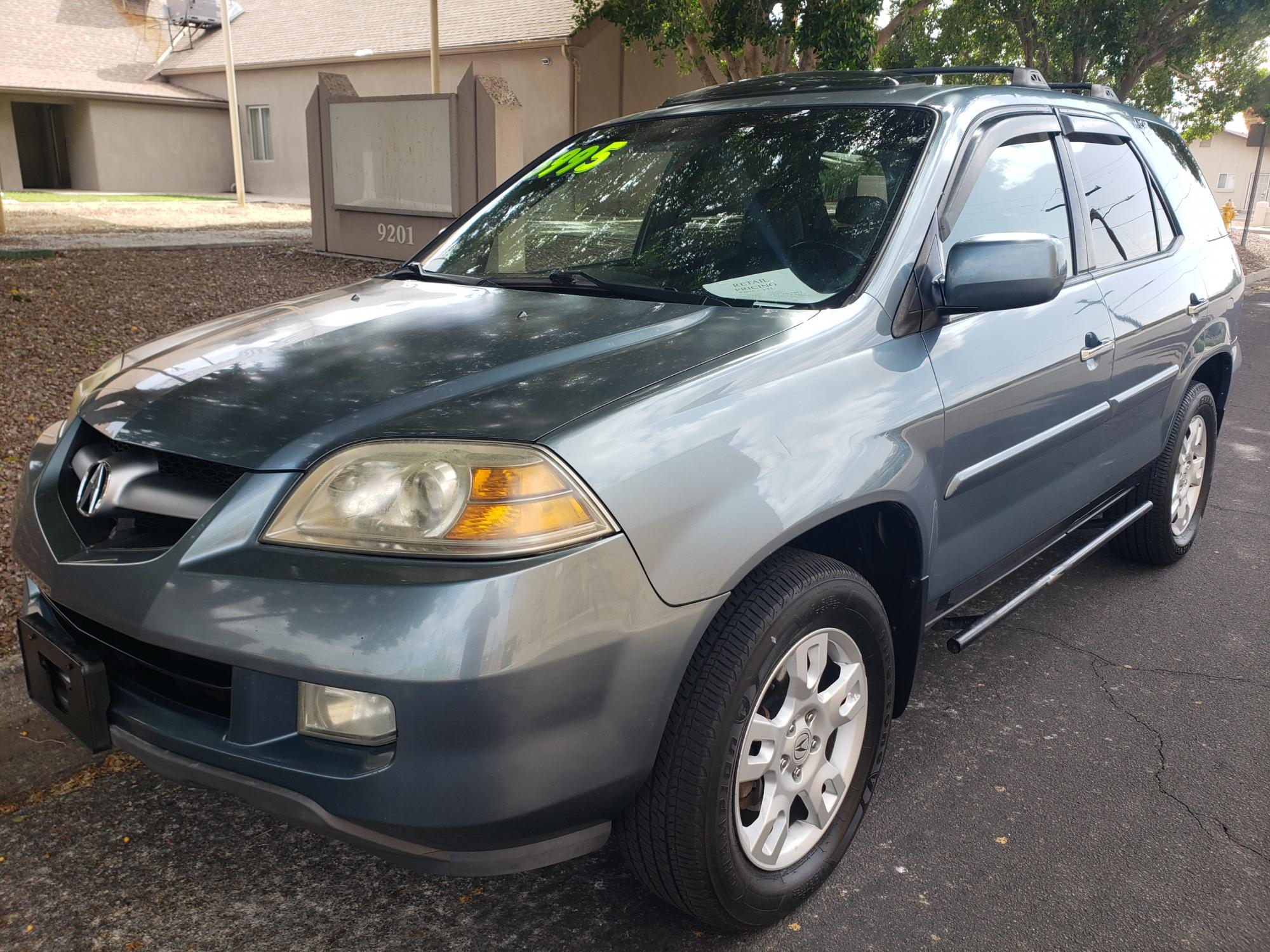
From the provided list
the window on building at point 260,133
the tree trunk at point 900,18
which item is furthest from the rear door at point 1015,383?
the window on building at point 260,133

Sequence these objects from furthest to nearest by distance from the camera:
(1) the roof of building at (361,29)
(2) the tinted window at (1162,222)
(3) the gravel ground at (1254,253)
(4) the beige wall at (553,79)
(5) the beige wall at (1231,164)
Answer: (5) the beige wall at (1231,164)
(1) the roof of building at (361,29)
(3) the gravel ground at (1254,253)
(4) the beige wall at (553,79)
(2) the tinted window at (1162,222)

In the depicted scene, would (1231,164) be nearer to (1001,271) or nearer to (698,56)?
(698,56)

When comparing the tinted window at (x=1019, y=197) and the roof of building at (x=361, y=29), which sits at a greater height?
the roof of building at (x=361, y=29)

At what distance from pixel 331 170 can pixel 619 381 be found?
1214 centimetres

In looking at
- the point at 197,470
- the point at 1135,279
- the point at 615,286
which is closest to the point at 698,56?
the point at 1135,279

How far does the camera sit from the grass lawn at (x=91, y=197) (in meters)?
22.6

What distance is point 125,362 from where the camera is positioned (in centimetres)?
269

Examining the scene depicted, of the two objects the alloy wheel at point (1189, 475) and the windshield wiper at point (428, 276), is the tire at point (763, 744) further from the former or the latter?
the alloy wheel at point (1189, 475)

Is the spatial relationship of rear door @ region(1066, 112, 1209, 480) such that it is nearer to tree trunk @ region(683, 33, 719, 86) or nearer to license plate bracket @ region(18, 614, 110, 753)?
license plate bracket @ region(18, 614, 110, 753)

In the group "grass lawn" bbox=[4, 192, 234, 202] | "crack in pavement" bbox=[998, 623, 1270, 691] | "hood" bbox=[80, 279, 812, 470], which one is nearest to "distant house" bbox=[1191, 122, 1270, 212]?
"grass lawn" bbox=[4, 192, 234, 202]

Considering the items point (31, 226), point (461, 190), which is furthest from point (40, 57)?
point (461, 190)

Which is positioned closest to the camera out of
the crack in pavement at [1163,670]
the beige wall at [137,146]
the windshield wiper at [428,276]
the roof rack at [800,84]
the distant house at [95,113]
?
the windshield wiper at [428,276]

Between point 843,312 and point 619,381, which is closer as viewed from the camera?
point 619,381

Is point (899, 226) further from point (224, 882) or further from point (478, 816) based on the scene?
point (224, 882)
